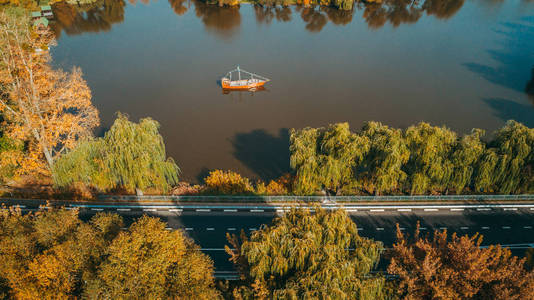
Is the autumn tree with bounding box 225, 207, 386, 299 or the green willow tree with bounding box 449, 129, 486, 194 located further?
the green willow tree with bounding box 449, 129, 486, 194

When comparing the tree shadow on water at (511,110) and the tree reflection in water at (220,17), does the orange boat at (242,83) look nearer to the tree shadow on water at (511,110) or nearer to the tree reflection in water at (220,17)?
the tree reflection in water at (220,17)

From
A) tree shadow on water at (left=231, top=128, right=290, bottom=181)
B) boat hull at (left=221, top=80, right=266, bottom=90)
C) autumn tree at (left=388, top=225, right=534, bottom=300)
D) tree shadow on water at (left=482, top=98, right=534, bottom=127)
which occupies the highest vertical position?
boat hull at (left=221, top=80, right=266, bottom=90)

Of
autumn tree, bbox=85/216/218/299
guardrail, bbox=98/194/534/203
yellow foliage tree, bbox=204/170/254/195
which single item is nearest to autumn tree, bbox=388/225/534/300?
autumn tree, bbox=85/216/218/299

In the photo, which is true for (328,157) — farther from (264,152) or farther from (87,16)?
(87,16)

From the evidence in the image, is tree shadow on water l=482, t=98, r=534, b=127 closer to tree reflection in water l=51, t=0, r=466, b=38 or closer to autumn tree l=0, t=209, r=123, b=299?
tree reflection in water l=51, t=0, r=466, b=38

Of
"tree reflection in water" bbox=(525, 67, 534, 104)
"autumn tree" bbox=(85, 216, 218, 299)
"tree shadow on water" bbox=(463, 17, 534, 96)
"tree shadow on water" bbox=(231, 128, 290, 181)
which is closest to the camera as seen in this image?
"autumn tree" bbox=(85, 216, 218, 299)

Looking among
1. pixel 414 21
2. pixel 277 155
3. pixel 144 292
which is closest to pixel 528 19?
pixel 414 21

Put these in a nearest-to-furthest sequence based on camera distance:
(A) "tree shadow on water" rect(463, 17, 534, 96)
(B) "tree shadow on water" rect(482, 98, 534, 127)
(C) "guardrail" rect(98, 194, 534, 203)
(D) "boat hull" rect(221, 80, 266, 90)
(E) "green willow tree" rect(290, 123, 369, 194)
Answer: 1. (E) "green willow tree" rect(290, 123, 369, 194)
2. (C) "guardrail" rect(98, 194, 534, 203)
3. (B) "tree shadow on water" rect(482, 98, 534, 127)
4. (D) "boat hull" rect(221, 80, 266, 90)
5. (A) "tree shadow on water" rect(463, 17, 534, 96)
